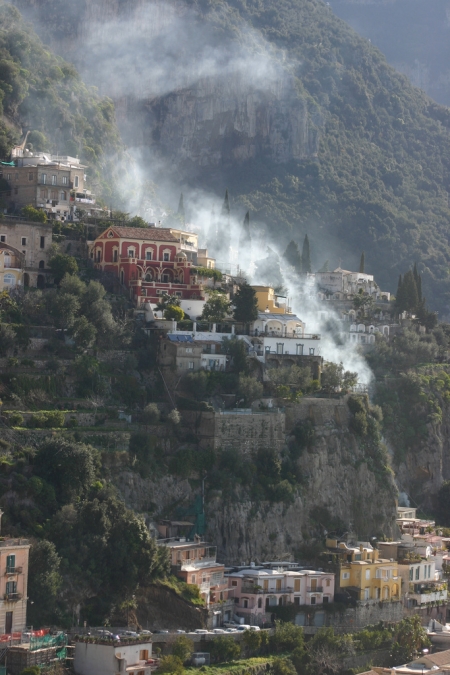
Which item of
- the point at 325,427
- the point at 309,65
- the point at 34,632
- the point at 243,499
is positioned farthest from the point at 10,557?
the point at 309,65

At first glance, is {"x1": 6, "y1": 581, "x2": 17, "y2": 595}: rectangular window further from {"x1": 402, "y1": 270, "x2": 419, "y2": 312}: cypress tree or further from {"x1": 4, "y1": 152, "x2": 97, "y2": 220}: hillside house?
{"x1": 402, "y1": 270, "x2": 419, "y2": 312}: cypress tree

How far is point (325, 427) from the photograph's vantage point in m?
87.6

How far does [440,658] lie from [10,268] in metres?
30.5

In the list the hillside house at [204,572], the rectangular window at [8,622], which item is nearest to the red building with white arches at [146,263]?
the hillside house at [204,572]

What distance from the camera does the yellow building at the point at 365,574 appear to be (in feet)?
266

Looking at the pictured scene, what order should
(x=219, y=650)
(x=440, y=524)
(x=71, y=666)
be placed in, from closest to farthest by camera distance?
(x=71, y=666)
(x=219, y=650)
(x=440, y=524)

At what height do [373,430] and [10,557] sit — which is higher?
[373,430]

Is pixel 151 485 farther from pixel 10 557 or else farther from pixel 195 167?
pixel 195 167

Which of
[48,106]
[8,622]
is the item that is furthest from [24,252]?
[8,622]

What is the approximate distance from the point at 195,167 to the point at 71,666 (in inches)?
3929

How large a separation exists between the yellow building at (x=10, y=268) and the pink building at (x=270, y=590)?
20.4m

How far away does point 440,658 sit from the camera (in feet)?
244

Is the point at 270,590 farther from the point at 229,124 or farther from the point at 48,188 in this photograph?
the point at 229,124

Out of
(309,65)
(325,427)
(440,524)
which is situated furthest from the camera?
(309,65)
